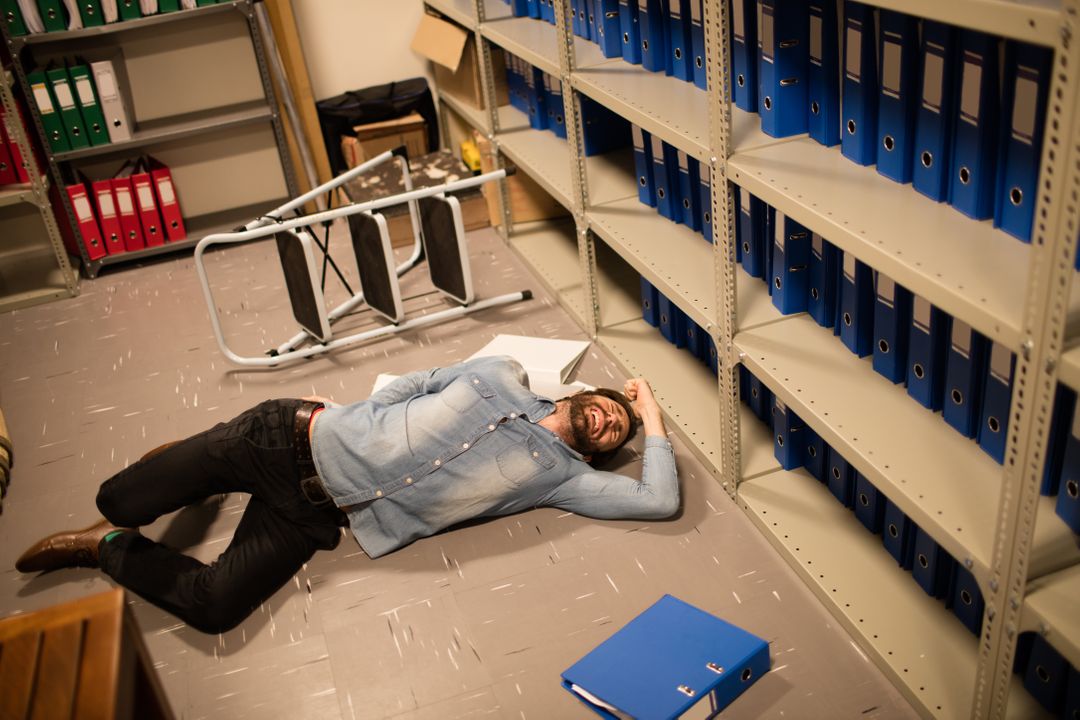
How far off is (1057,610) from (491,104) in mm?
3017

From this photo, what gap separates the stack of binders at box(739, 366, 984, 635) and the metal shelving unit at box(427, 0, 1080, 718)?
3 cm

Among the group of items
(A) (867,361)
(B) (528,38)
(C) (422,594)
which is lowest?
(C) (422,594)

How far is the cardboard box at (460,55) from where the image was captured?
13.9ft

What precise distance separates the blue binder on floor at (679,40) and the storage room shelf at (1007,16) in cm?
127

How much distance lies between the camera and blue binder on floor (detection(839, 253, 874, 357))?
209 cm

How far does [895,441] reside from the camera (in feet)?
6.23

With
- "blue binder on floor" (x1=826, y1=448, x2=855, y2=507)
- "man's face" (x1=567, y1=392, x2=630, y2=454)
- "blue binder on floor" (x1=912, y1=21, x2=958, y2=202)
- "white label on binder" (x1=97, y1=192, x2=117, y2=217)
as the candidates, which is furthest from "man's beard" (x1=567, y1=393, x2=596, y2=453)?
"white label on binder" (x1=97, y1=192, x2=117, y2=217)

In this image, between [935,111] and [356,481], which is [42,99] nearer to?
[356,481]

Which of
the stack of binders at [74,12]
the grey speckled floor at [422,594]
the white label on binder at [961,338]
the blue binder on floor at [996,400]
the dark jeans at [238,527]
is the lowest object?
the grey speckled floor at [422,594]

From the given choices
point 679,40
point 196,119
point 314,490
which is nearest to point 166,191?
point 196,119

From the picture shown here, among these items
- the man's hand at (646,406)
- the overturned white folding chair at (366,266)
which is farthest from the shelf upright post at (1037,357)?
the overturned white folding chair at (366,266)

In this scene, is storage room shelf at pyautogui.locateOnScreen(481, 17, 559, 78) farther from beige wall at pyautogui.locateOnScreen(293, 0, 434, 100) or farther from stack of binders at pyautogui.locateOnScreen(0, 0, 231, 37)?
stack of binders at pyautogui.locateOnScreen(0, 0, 231, 37)

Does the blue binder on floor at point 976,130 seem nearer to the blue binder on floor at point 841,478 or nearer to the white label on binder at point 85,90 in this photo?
the blue binder on floor at point 841,478

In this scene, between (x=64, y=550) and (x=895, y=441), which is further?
(x=64, y=550)
